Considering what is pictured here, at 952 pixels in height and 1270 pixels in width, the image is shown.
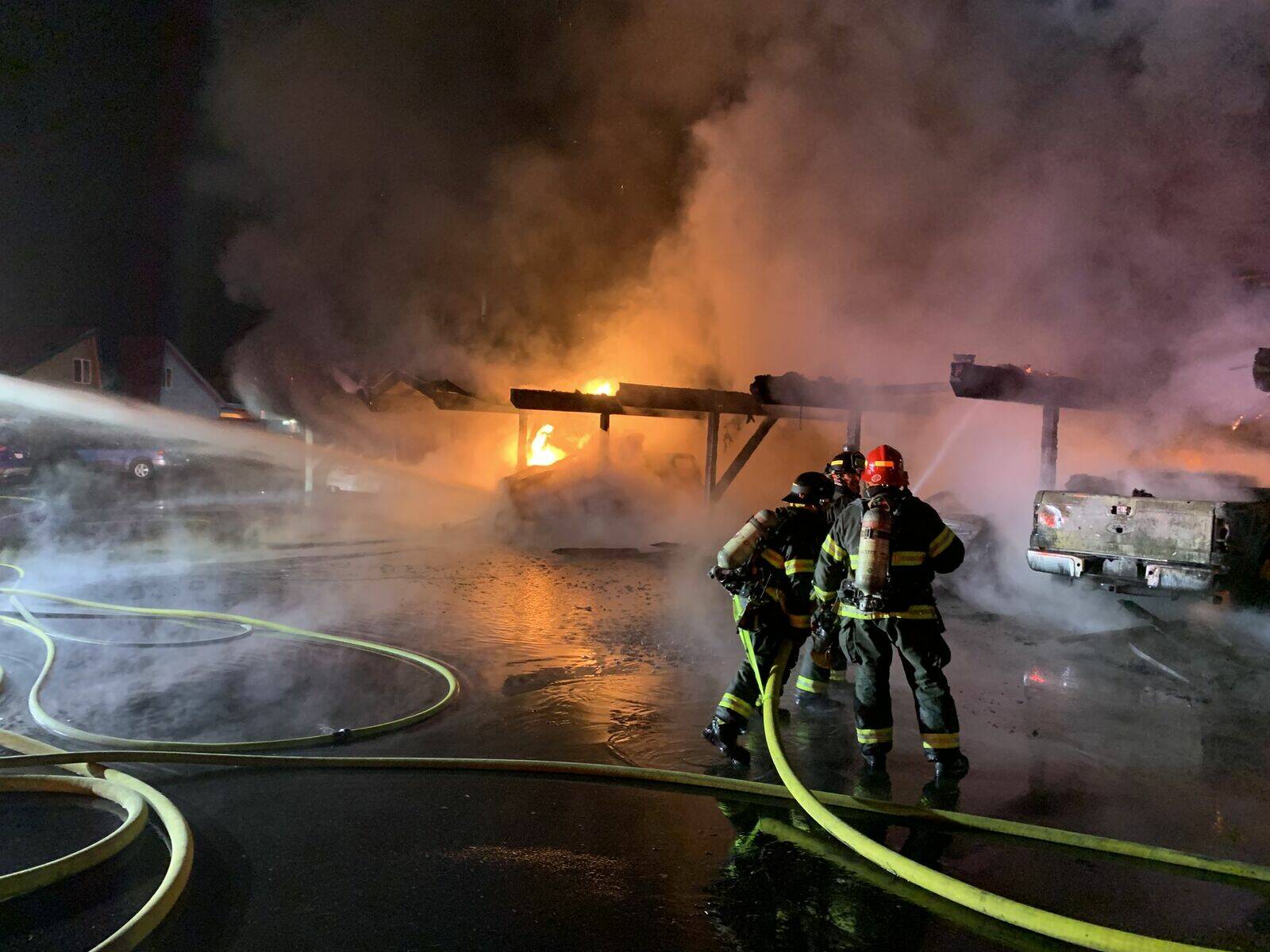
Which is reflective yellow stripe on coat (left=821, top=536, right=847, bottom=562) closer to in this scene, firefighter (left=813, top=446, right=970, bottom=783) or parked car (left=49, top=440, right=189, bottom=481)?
firefighter (left=813, top=446, right=970, bottom=783)

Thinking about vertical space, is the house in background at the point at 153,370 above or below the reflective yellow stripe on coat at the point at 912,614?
above

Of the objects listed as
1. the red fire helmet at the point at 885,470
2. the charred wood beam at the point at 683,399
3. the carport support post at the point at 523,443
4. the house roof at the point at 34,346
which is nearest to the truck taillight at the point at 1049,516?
the red fire helmet at the point at 885,470

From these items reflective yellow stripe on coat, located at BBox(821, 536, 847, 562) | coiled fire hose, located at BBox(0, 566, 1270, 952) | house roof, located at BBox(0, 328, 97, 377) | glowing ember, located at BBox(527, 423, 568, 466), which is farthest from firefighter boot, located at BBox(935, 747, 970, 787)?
house roof, located at BBox(0, 328, 97, 377)

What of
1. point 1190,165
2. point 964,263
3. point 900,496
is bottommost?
point 900,496

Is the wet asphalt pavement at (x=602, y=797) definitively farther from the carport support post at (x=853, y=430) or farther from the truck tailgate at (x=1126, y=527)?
the carport support post at (x=853, y=430)

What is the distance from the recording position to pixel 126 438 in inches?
854

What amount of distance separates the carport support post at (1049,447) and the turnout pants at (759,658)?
6233 mm

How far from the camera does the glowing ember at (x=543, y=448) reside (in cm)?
1897

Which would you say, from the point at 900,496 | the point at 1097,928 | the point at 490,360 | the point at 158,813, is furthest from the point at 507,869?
the point at 490,360

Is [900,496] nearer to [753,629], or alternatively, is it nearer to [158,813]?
[753,629]

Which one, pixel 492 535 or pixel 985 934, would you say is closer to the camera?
pixel 985 934

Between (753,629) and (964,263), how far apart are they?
9739 mm

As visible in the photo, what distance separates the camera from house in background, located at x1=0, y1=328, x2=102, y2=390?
29109mm

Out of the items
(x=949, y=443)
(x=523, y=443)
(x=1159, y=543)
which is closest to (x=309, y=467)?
(x=523, y=443)
